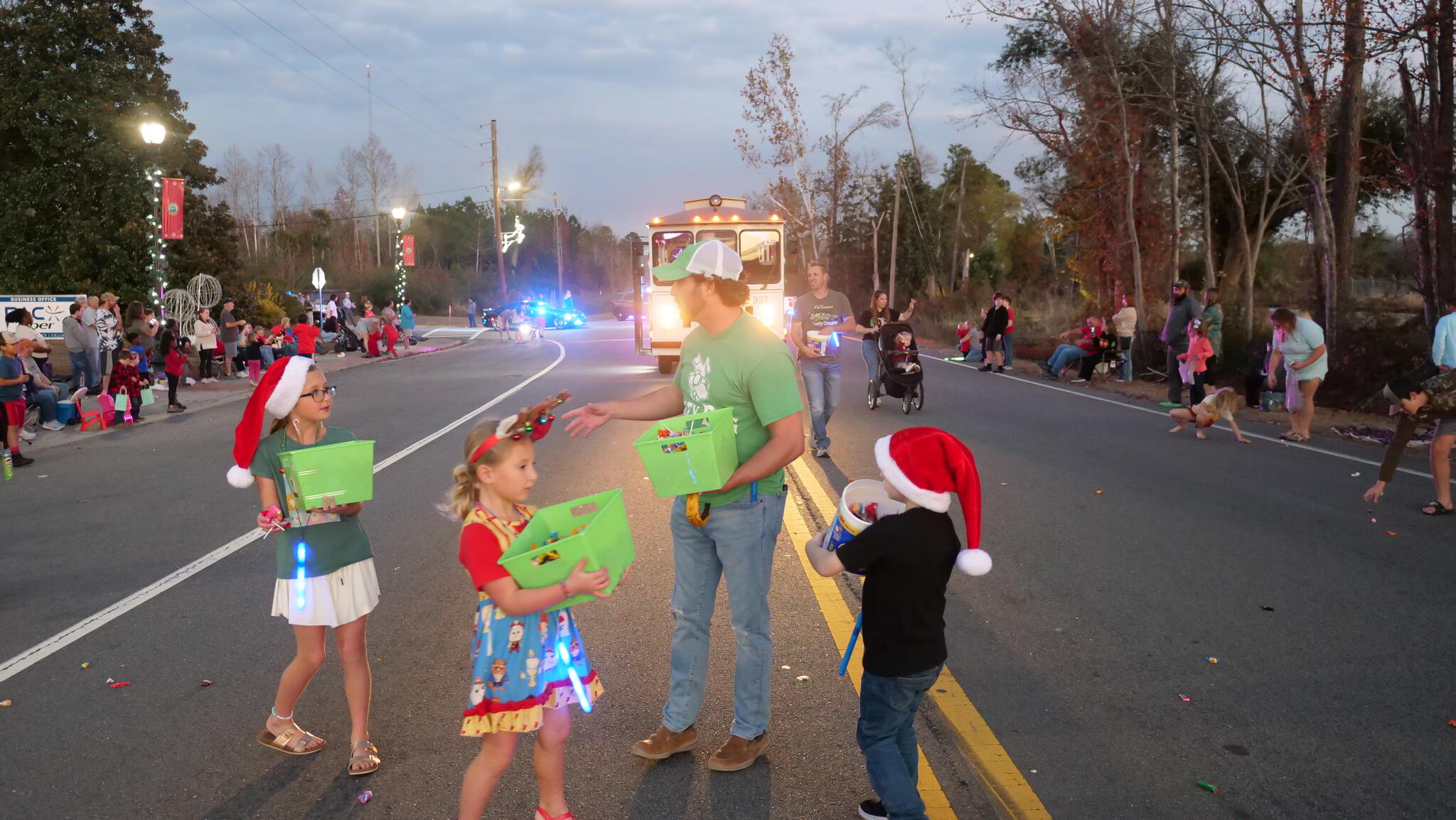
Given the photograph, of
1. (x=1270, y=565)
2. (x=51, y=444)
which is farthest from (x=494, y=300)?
(x=1270, y=565)

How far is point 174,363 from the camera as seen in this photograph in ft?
60.4

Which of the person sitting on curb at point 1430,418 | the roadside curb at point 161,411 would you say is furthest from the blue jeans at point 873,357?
the roadside curb at point 161,411

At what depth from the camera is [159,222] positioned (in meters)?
26.5

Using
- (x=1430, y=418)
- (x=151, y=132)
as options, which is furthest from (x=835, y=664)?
(x=151, y=132)

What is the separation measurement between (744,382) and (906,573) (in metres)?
0.93

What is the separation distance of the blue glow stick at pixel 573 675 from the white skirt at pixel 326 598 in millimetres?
1175

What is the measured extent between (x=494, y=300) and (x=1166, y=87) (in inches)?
2724

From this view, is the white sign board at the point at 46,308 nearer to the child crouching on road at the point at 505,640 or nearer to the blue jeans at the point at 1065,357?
the blue jeans at the point at 1065,357

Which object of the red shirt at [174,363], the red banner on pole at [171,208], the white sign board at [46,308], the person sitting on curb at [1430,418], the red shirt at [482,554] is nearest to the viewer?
the red shirt at [482,554]

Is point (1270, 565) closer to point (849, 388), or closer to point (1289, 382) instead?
point (1289, 382)

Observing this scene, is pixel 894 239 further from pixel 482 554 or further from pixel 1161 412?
pixel 482 554

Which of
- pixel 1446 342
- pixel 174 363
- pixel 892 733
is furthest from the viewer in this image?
pixel 174 363

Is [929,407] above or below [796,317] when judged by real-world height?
below

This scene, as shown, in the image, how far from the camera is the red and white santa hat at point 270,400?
4051 mm
